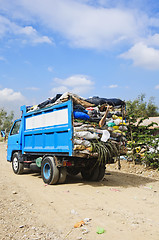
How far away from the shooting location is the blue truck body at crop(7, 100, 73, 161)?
20.3 feet

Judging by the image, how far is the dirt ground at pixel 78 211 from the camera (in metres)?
3.45

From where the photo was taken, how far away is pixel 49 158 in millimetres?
6770

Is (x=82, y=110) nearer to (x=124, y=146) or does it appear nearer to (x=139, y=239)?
(x=124, y=146)

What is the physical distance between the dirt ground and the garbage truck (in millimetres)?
604

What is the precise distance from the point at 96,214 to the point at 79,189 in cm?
205

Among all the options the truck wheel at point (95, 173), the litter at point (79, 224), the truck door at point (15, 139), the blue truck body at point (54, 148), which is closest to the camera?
the litter at point (79, 224)

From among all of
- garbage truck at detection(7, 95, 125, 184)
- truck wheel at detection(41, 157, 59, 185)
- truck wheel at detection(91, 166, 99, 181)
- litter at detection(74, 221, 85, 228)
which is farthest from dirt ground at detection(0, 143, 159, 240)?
garbage truck at detection(7, 95, 125, 184)

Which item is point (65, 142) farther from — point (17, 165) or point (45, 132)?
point (17, 165)

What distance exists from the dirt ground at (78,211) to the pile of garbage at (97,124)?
107 cm

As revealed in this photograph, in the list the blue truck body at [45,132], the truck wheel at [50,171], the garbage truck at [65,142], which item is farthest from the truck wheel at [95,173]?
the blue truck body at [45,132]

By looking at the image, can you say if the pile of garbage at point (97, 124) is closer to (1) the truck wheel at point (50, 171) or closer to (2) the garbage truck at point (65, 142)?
(2) the garbage truck at point (65, 142)

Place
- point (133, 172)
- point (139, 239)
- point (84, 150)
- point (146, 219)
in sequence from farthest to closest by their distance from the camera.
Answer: point (133, 172) < point (84, 150) < point (146, 219) < point (139, 239)

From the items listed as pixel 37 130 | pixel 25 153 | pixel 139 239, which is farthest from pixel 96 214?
pixel 25 153

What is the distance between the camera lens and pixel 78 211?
14.5ft
